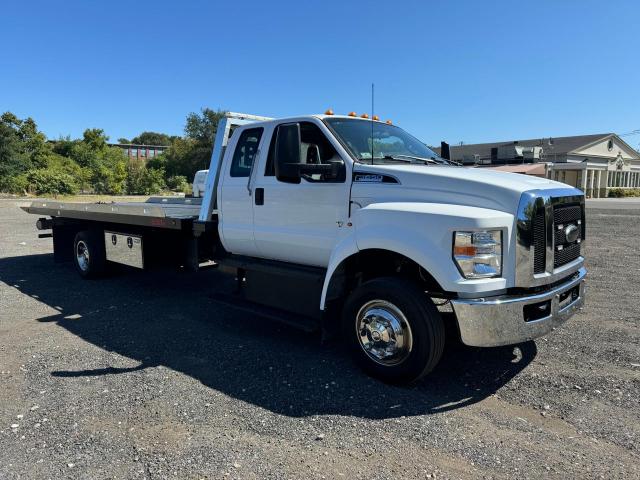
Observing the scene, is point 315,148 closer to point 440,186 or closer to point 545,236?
point 440,186

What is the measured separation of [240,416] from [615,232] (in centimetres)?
1420

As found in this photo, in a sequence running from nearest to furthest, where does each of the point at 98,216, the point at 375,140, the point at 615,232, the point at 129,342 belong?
the point at 375,140, the point at 129,342, the point at 98,216, the point at 615,232

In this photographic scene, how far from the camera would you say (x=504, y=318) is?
346 centimetres

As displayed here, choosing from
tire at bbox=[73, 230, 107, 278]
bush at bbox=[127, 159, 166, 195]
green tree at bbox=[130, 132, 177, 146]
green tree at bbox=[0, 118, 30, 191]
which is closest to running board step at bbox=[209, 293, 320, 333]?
tire at bbox=[73, 230, 107, 278]

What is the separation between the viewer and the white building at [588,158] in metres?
46.4

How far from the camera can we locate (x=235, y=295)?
5379mm

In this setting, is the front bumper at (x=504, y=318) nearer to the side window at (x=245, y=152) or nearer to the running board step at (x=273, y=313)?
the running board step at (x=273, y=313)

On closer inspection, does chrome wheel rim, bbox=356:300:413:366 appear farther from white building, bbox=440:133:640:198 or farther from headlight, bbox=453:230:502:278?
white building, bbox=440:133:640:198

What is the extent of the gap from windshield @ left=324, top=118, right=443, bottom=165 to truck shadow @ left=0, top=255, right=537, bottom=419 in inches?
75.8

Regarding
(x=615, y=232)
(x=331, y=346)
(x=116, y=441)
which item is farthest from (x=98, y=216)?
(x=615, y=232)

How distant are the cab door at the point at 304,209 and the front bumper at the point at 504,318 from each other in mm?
1339

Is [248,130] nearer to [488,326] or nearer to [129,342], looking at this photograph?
[129,342]

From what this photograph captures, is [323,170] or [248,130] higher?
[248,130]

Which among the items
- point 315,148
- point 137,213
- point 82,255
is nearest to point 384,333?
point 315,148
